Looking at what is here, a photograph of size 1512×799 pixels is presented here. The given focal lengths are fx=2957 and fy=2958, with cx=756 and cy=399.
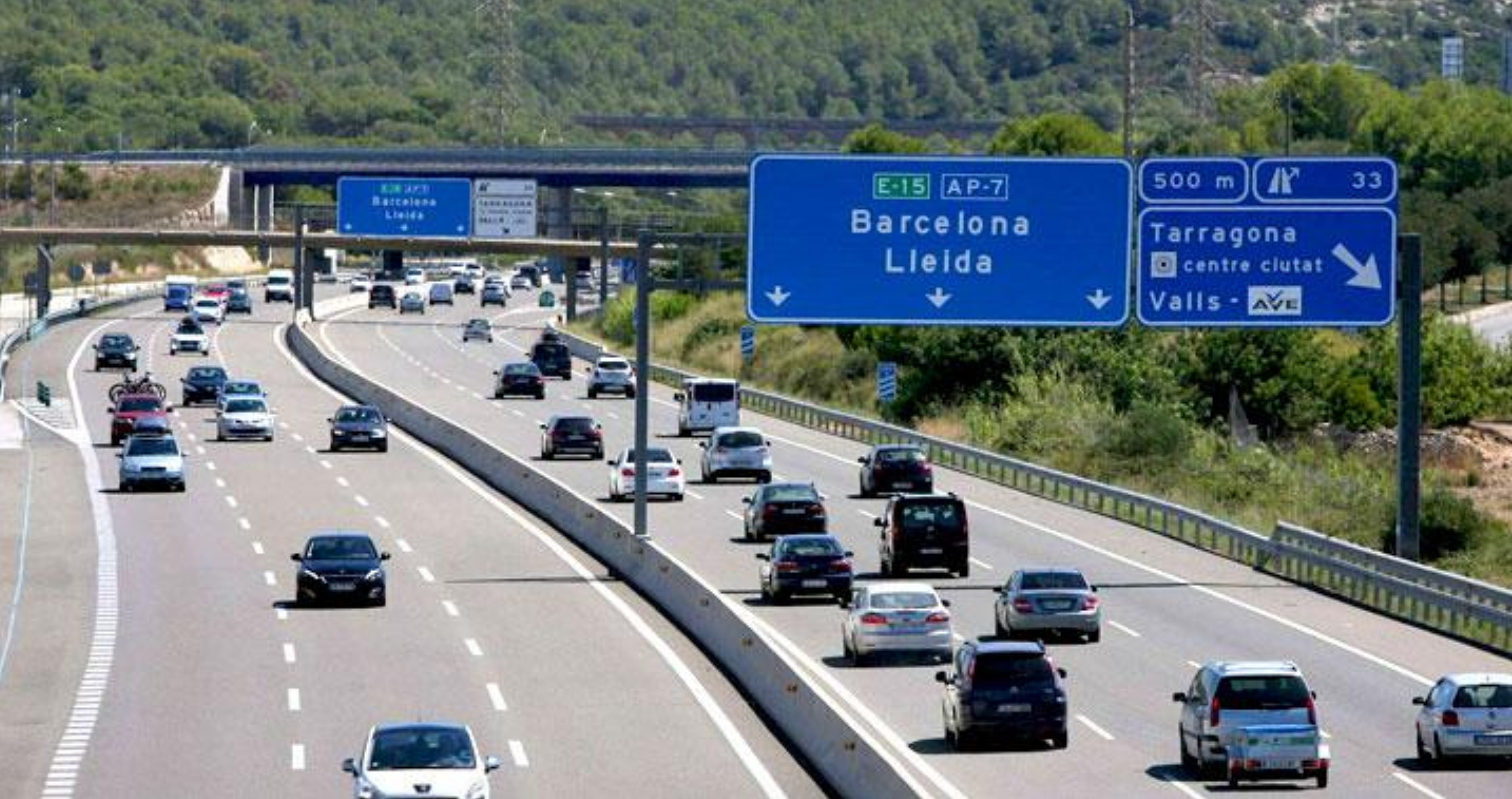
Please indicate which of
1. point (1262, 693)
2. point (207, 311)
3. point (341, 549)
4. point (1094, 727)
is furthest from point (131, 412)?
point (207, 311)

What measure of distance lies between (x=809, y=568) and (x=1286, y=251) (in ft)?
31.5

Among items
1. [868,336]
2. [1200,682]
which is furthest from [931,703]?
[868,336]

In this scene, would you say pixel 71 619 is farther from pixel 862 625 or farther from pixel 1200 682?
pixel 1200 682

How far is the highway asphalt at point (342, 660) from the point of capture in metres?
31.8

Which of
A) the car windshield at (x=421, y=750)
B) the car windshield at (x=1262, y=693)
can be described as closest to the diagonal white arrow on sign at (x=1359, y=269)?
the car windshield at (x=1262, y=693)

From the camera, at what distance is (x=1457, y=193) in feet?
468

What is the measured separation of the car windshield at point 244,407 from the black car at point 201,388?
10.7m

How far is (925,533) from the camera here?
5072 cm

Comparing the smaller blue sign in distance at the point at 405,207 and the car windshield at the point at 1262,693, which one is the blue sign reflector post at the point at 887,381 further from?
the car windshield at the point at 1262,693

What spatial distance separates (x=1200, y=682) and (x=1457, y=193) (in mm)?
115914

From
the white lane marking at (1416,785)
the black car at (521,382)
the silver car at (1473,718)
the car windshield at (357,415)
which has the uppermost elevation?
the black car at (521,382)

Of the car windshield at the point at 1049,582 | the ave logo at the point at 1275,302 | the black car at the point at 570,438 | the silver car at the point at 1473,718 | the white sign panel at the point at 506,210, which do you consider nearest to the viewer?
the silver car at the point at 1473,718

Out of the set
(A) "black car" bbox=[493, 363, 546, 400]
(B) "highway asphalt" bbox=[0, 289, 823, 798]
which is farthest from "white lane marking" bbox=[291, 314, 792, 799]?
(A) "black car" bbox=[493, 363, 546, 400]

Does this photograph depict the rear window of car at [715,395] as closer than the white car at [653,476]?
No
